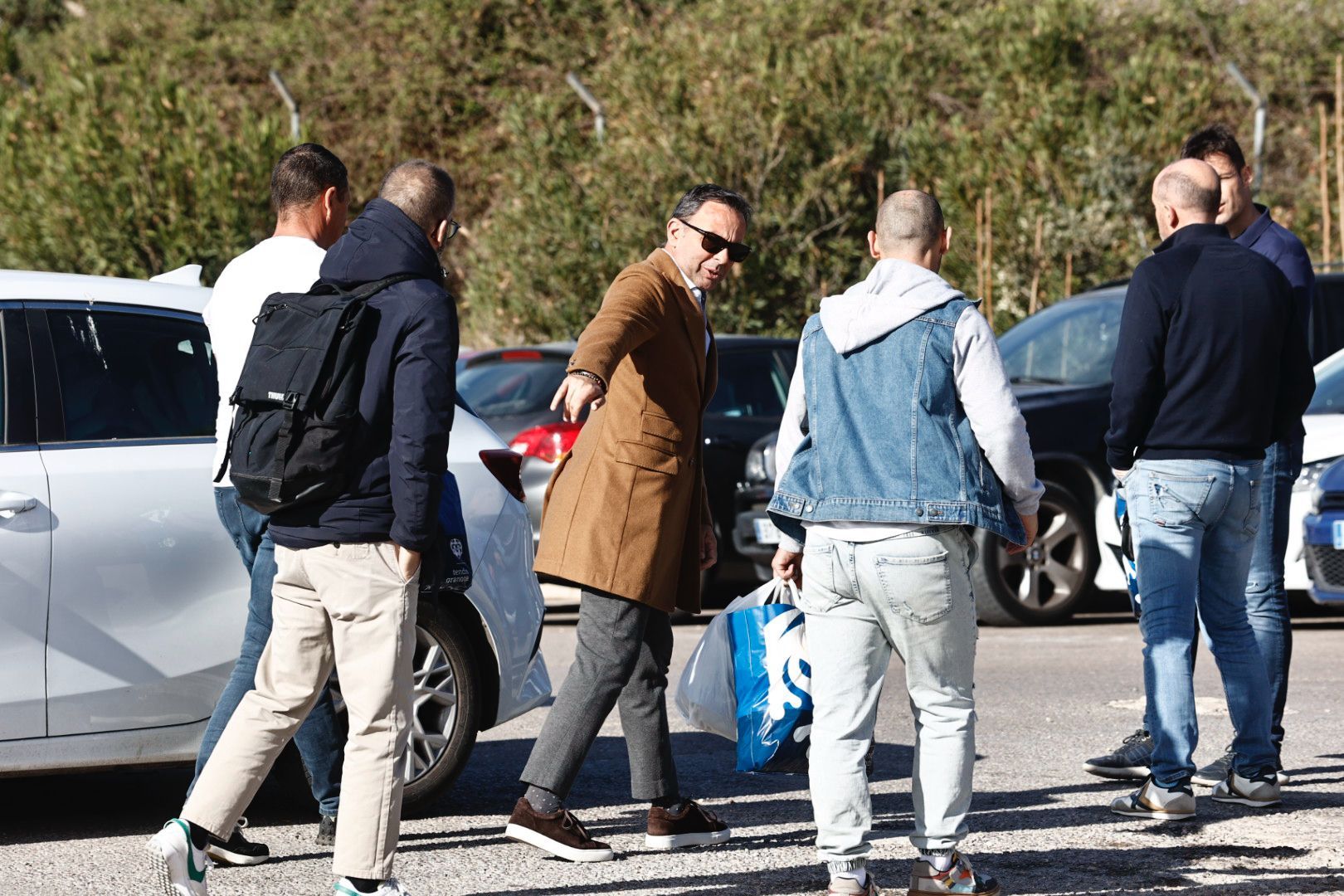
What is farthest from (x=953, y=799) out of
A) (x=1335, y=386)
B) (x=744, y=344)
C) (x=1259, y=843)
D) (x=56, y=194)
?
(x=56, y=194)

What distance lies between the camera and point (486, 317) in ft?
77.9

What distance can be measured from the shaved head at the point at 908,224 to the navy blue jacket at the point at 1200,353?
3.57 ft

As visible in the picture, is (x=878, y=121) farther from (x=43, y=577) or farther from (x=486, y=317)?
(x=43, y=577)

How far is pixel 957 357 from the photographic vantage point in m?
4.03

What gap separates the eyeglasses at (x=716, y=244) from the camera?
486cm

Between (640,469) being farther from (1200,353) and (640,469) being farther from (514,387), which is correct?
Result: (514,387)

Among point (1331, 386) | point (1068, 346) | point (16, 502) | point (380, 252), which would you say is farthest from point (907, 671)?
point (1068, 346)

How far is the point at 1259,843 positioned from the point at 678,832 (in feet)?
5.23

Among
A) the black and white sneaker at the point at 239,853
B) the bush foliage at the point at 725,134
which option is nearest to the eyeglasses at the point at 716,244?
the black and white sneaker at the point at 239,853

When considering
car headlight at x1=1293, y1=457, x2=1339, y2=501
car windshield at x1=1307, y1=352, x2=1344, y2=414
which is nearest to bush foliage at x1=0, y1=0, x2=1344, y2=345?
car windshield at x1=1307, y1=352, x2=1344, y2=414

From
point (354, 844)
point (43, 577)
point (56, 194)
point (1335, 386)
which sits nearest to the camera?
point (354, 844)

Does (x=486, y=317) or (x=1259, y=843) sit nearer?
(x=1259, y=843)

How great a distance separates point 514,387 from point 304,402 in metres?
6.57

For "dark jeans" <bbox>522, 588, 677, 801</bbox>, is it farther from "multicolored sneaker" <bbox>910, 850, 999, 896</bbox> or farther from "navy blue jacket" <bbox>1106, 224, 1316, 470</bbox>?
"navy blue jacket" <bbox>1106, 224, 1316, 470</bbox>
